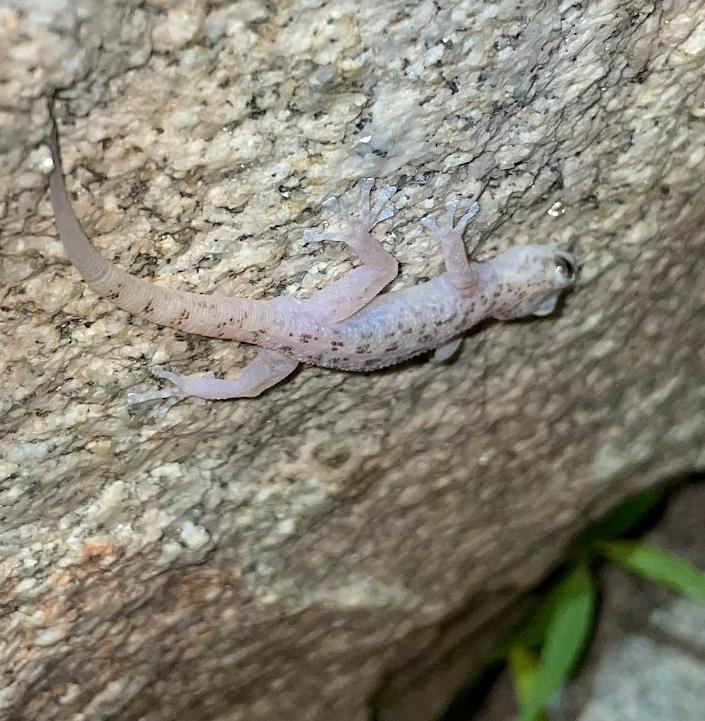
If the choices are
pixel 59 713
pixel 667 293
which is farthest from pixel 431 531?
pixel 59 713

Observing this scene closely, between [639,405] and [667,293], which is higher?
[667,293]

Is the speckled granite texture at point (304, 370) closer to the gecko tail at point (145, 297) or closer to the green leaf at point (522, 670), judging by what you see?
the gecko tail at point (145, 297)

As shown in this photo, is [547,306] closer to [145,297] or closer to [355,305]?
[355,305]

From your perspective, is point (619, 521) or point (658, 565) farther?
point (619, 521)

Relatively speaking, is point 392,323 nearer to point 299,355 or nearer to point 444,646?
point 299,355

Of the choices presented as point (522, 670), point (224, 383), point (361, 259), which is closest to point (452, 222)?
point (361, 259)
